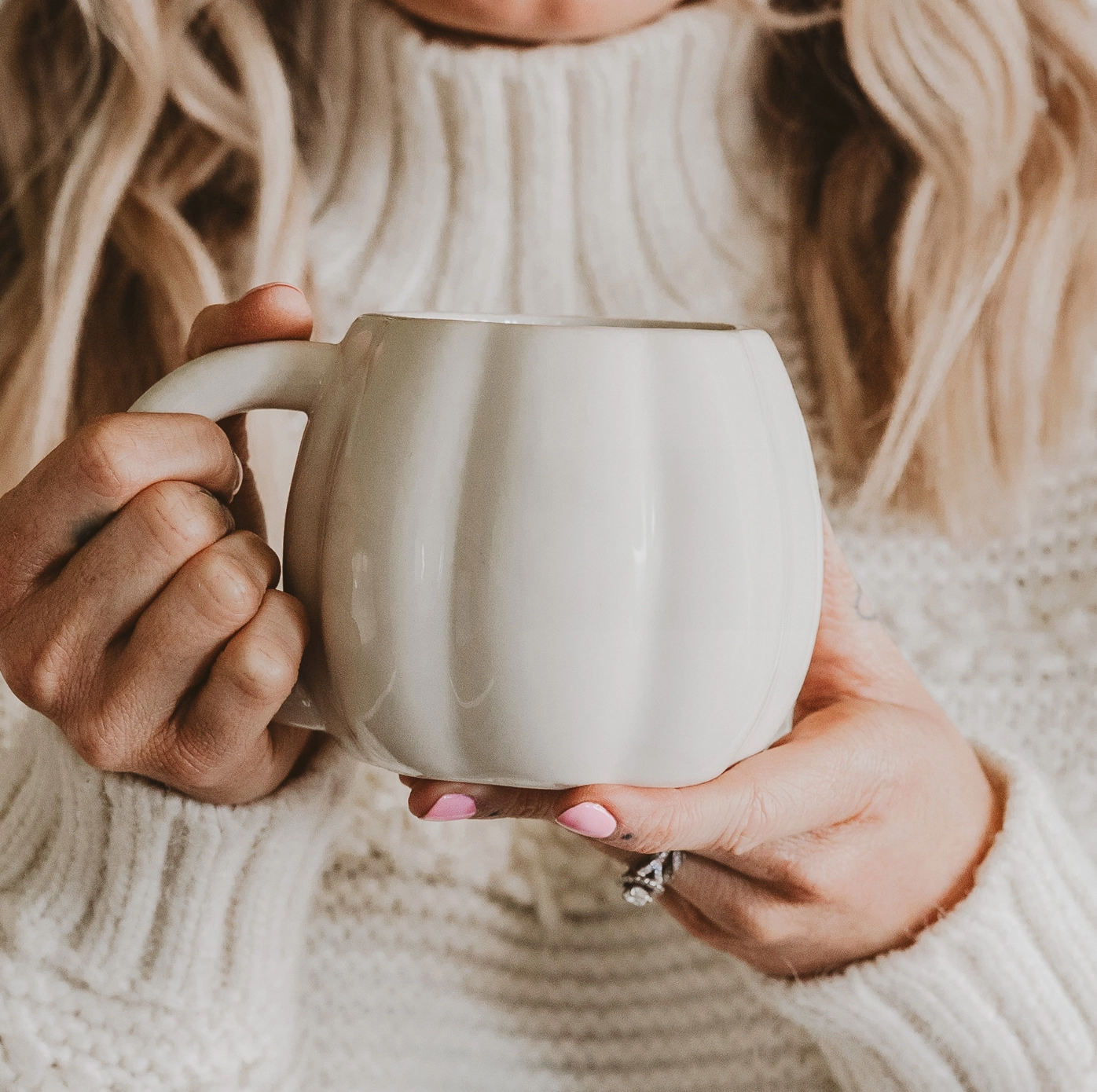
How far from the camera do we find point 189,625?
1.44 ft

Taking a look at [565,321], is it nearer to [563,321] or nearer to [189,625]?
[563,321]

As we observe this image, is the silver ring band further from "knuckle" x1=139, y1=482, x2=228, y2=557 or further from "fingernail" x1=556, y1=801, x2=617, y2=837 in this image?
"knuckle" x1=139, y1=482, x2=228, y2=557

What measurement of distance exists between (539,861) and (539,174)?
52cm

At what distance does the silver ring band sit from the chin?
579mm

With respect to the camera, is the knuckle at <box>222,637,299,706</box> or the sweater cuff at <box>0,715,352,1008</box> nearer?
the knuckle at <box>222,637,299,706</box>

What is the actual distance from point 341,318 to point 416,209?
0.11 m

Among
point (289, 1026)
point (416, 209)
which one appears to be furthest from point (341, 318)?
point (289, 1026)

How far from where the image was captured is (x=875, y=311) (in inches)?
36.8

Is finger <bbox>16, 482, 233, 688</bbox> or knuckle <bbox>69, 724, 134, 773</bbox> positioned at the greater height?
finger <bbox>16, 482, 233, 688</bbox>

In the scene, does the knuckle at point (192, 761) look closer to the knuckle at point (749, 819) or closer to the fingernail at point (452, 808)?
the fingernail at point (452, 808)

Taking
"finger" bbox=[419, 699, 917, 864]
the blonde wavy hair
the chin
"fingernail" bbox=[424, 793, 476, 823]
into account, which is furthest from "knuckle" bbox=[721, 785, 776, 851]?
the chin

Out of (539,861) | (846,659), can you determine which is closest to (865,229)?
(846,659)

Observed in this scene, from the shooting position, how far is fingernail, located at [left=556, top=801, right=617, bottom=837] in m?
0.42

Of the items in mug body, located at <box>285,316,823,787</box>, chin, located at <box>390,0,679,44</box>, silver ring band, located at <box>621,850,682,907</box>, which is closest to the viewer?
mug body, located at <box>285,316,823,787</box>
